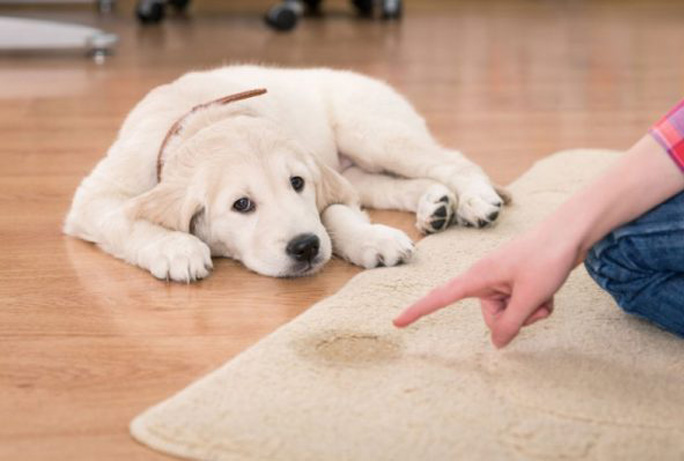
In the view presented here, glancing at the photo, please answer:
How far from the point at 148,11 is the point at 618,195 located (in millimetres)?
4308

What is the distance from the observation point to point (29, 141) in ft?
9.35

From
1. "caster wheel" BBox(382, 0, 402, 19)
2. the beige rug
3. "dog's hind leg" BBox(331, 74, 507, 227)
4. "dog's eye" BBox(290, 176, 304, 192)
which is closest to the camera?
the beige rug

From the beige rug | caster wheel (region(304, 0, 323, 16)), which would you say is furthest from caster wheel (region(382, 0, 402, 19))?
the beige rug

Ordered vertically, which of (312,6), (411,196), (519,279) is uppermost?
(519,279)

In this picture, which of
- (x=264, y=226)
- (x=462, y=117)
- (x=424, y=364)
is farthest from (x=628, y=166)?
(x=462, y=117)

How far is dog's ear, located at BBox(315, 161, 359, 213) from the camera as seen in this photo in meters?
2.00

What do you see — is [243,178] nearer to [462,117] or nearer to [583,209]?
[583,209]

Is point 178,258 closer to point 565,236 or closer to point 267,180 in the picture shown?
point 267,180

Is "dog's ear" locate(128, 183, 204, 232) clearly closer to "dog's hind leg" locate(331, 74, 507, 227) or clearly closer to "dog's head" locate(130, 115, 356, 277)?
"dog's head" locate(130, 115, 356, 277)

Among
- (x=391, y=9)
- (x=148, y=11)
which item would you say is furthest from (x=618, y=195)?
(x=391, y=9)

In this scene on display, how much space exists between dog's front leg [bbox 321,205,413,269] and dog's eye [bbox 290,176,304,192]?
Result: 0.32 ft

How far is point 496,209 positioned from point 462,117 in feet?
3.73

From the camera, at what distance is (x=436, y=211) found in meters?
2.07

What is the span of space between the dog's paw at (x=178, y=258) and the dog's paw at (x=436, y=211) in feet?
1.43
